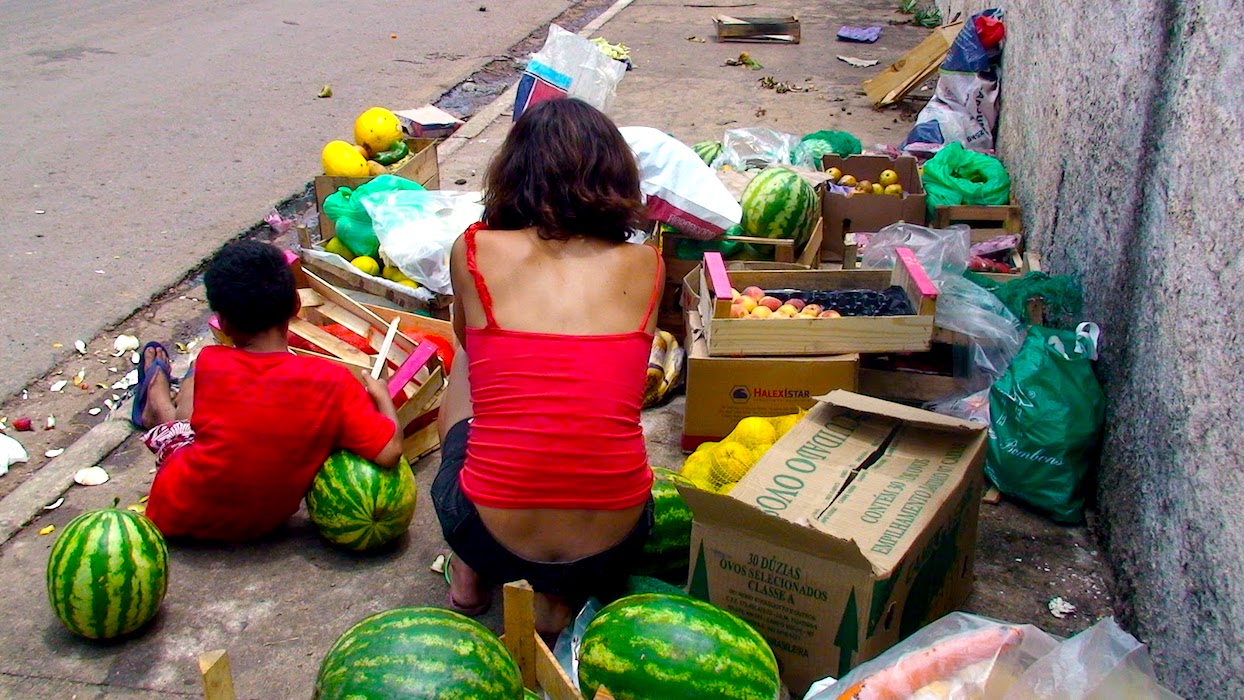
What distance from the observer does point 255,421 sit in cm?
335

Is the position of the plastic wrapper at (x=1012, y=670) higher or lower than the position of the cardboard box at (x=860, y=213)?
higher

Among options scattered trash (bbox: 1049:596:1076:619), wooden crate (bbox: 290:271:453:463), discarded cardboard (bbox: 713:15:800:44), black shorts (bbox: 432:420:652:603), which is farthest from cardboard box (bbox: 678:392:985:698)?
discarded cardboard (bbox: 713:15:800:44)

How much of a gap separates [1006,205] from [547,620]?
3.89 m

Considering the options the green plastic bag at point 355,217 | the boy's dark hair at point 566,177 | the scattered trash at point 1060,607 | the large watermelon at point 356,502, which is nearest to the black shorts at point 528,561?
the large watermelon at point 356,502

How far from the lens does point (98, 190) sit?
6.90 meters

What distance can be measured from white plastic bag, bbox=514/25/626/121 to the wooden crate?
4.52ft

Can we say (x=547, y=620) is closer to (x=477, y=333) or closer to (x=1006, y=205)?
(x=477, y=333)

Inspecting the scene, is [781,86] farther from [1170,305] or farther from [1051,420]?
[1170,305]

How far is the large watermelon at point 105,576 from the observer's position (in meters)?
2.98

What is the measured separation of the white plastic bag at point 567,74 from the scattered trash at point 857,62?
19.0ft

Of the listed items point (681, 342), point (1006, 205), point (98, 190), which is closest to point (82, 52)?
point (98, 190)

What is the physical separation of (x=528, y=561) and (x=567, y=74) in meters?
3.34

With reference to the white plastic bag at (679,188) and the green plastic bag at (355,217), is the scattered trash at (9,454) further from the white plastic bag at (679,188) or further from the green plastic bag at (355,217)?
the white plastic bag at (679,188)

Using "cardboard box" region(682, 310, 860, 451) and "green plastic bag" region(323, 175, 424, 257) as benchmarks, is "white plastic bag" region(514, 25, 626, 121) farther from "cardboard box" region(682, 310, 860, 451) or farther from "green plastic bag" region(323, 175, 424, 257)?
"cardboard box" region(682, 310, 860, 451)
